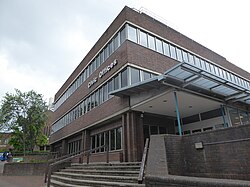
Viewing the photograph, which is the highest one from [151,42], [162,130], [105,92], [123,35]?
[123,35]

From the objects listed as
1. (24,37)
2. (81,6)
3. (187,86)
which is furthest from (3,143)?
(187,86)

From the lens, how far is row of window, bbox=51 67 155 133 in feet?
39.8

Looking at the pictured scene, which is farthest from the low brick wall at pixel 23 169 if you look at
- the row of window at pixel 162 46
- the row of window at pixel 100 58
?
the row of window at pixel 162 46

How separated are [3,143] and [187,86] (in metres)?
66.6

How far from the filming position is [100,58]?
17.0 meters

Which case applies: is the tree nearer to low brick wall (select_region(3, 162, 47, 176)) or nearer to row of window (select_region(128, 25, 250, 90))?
low brick wall (select_region(3, 162, 47, 176))

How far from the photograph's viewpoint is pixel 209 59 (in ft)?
60.9

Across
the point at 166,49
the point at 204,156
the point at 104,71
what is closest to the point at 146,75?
the point at 166,49

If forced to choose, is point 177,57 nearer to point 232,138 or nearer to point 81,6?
point 81,6

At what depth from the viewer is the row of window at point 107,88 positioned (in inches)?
477

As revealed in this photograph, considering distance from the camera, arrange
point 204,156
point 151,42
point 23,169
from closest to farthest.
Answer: point 204,156 < point 151,42 < point 23,169

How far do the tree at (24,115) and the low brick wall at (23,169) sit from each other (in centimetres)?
1532

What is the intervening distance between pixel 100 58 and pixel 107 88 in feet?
12.2

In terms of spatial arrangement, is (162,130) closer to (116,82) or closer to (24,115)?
(116,82)
